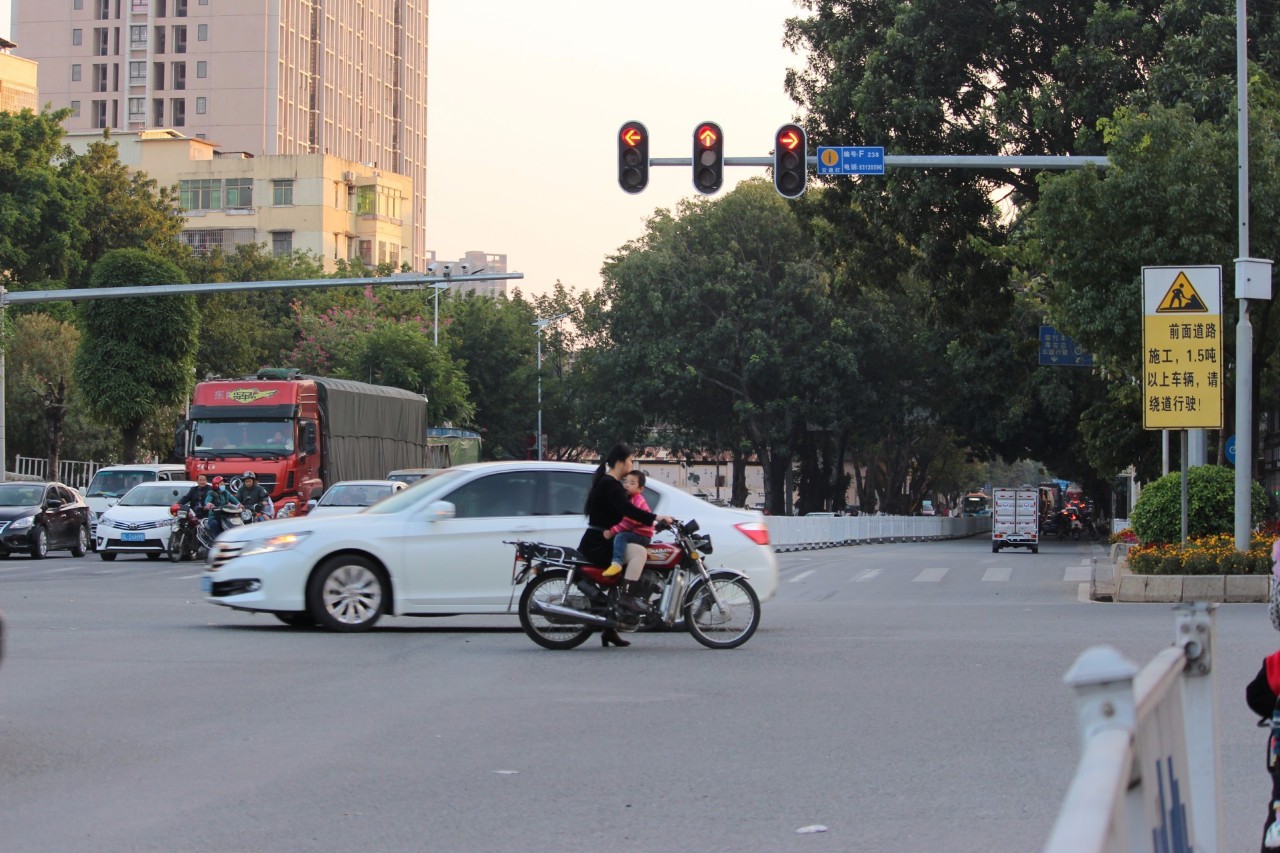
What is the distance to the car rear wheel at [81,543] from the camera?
116ft

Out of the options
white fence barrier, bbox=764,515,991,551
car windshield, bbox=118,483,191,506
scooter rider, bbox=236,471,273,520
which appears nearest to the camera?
scooter rider, bbox=236,471,273,520

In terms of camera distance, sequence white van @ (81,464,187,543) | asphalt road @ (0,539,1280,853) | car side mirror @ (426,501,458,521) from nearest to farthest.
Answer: asphalt road @ (0,539,1280,853)
car side mirror @ (426,501,458,521)
white van @ (81,464,187,543)

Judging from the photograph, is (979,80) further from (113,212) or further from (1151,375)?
(113,212)

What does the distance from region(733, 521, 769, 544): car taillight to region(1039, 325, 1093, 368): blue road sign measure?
1876 centimetres

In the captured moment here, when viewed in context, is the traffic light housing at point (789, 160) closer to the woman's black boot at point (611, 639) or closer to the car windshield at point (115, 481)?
the woman's black boot at point (611, 639)

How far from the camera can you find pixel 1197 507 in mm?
22828

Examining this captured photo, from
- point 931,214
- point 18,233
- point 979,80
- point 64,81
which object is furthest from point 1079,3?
point 64,81

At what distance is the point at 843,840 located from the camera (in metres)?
6.70

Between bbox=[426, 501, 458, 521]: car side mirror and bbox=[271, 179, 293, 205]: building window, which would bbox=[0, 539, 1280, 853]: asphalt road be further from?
bbox=[271, 179, 293, 205]: building window

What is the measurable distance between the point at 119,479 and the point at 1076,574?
22159 mm

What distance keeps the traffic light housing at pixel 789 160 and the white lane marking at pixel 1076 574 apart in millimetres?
9248

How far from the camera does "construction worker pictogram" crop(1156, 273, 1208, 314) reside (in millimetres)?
20797

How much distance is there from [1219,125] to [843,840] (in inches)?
845

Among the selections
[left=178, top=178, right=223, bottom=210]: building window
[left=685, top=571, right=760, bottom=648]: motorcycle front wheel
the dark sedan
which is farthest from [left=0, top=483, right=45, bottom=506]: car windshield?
[left=178, top=178, right=223, bottom=210]: building window
